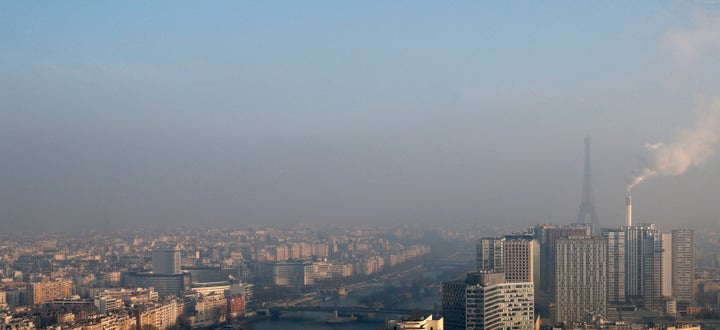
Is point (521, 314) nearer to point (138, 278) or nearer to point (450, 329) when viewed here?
point (450, 329)

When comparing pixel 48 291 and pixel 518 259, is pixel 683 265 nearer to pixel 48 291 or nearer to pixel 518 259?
pixel 518 259

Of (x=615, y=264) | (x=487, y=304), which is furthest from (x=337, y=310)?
(x=487, y=304)

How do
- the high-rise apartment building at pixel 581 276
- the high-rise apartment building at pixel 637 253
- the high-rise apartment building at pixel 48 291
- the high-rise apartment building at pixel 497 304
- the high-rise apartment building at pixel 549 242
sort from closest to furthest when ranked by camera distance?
the high-rise apartment building at pixel 497 304 → the high-rise apartment building at pixel 581 276 → the high-rise apartment building at pixel 549 242 → the high-rise apartment building at pixel 637 253 → the high-rise apartment building at pixel 48 291

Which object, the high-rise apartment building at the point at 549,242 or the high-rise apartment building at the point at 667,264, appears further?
the high-rise apartment building at the point at 667,264

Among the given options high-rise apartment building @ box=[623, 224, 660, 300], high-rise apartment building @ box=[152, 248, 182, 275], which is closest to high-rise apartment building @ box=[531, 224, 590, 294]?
high-rise apartment building @ box=[623, 224, 660, 300]

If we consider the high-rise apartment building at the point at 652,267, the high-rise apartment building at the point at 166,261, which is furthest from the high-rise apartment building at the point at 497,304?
the high-rise apartment building at the point at 166,261

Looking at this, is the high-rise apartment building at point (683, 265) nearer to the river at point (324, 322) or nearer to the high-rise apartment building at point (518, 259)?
the high-rise apartment building at point (518, 259)
